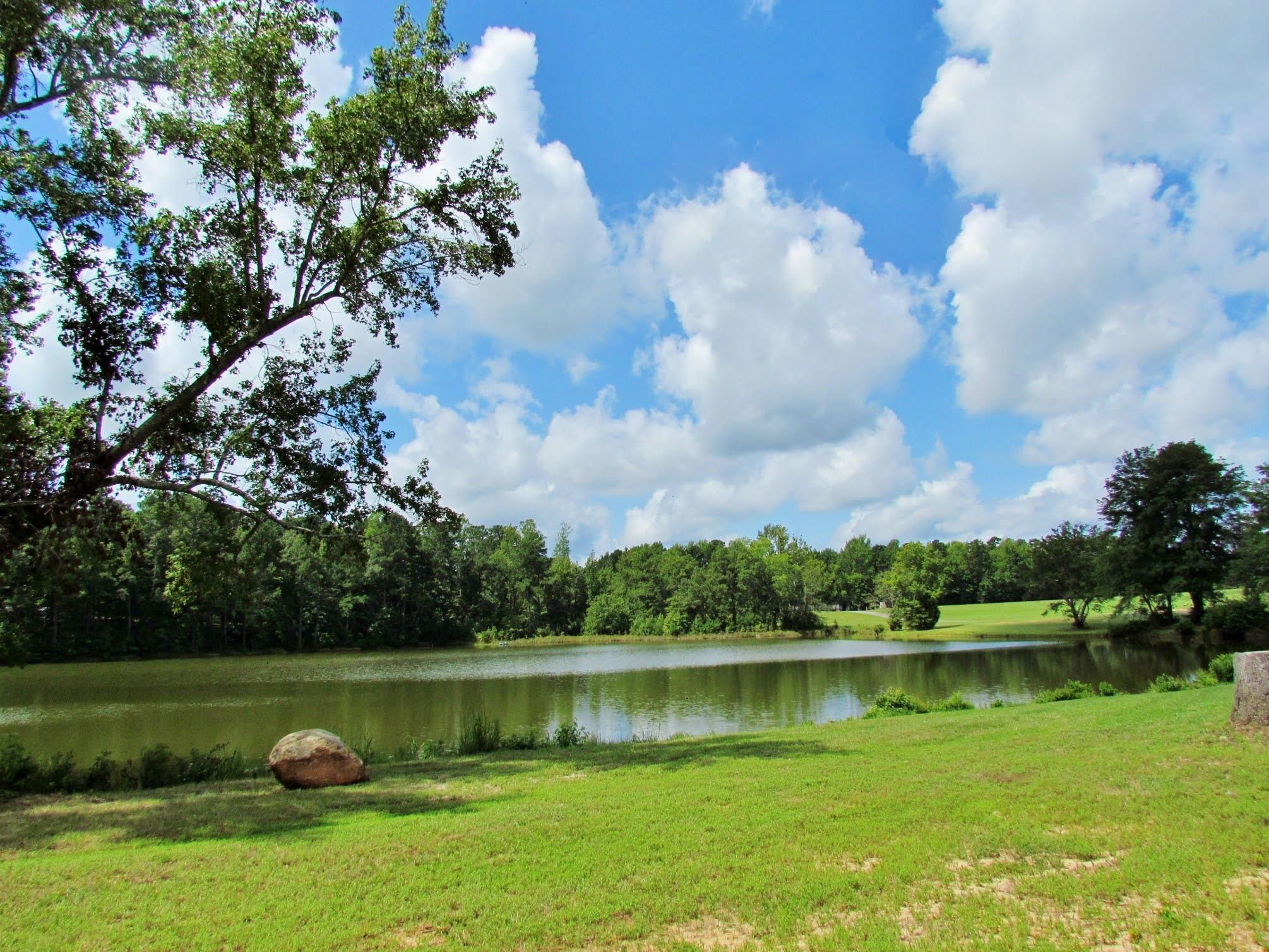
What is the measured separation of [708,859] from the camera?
5547 mm

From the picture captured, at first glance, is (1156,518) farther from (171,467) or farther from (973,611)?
(171,467)

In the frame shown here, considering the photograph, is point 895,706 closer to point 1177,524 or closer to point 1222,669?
point 1222,669

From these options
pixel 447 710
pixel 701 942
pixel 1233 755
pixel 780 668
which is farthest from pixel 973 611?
pixel 701 942

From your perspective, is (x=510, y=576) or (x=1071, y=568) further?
(x=510, y=576)

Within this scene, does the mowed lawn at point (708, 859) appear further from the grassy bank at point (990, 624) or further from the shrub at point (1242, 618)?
the grassy bank at point (990, 624)

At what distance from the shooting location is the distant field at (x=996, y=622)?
55344mm

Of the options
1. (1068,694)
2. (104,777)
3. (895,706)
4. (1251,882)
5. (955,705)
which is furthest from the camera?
(1068,694)

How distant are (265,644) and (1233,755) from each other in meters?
74.4

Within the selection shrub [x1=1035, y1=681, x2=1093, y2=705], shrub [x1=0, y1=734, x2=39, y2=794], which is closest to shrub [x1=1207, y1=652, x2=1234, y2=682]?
shrub [x1=1035, y1=681, x2=1093, y2=705]

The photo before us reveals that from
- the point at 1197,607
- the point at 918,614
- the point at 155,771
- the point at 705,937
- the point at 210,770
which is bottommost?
the point at 210,770

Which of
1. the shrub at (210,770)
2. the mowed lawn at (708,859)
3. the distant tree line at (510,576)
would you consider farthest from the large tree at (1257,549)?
the shrub at (210,770)

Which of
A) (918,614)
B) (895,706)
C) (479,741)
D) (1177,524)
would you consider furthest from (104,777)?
(918,614)

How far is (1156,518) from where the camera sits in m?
43.7

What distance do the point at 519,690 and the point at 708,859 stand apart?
26932mm
